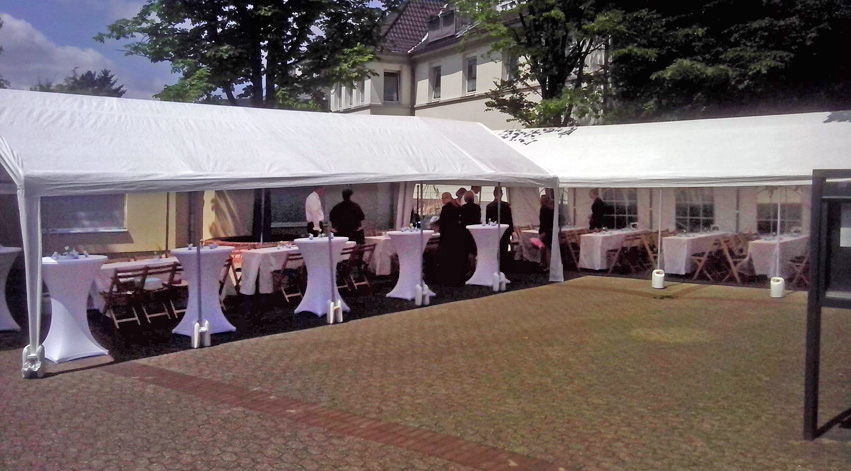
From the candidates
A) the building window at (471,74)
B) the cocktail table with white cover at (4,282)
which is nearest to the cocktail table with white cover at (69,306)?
the cocktail table with white cover at (4,282)

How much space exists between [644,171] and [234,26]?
9.94m

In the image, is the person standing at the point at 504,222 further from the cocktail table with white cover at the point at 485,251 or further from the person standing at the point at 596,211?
the person standing at the point at 596,211

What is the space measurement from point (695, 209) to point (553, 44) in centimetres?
600

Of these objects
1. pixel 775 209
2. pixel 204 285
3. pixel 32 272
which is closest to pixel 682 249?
pixel 775 209

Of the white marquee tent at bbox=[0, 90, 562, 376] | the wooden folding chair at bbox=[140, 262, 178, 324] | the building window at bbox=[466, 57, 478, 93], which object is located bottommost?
the wooden folding chair at bbox=[140, 262, 178, 324]

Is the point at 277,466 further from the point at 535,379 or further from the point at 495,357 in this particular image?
the point at 495,357

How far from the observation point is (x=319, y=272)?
10812mm

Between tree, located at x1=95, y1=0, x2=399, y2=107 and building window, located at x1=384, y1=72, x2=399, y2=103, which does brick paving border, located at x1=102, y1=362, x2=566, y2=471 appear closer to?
tree, located at x1=95, y1=0, x2=399, y2=107

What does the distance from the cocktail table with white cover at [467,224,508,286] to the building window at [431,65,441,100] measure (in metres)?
19.6

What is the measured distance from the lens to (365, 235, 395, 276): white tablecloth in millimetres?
14945

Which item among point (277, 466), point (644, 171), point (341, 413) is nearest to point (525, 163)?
point (644, 171)

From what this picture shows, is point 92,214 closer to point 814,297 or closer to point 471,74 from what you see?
point 471,74

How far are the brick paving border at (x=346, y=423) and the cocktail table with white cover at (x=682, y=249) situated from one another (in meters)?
9.97

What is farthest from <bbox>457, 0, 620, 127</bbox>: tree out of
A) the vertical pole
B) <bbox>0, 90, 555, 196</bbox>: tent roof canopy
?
the vertical pole
